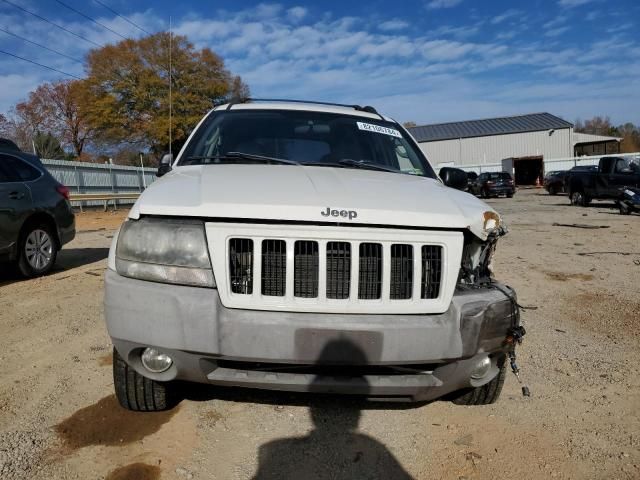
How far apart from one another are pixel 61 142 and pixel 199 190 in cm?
5456

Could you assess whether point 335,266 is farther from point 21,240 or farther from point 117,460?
point 21,240

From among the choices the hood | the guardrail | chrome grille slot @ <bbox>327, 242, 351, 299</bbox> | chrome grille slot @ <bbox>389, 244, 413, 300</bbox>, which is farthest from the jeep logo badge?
the guardrail

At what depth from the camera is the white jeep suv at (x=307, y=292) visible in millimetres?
2205

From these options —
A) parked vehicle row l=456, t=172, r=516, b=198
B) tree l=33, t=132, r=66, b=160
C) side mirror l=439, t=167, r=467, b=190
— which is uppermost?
tree l=33, t=132, r=66, b=160

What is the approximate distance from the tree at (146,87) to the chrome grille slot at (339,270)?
37571 mm

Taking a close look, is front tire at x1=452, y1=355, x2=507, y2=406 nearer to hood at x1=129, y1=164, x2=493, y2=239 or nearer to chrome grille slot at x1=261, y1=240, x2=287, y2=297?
hood at x1=129, y1=164, x2=493, y2=239

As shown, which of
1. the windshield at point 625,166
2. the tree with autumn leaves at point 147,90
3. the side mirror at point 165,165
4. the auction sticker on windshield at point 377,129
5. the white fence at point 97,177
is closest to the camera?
the side mirror at point 165,165

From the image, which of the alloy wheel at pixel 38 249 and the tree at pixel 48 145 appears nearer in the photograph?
the alloy wheel at pixel 38 249

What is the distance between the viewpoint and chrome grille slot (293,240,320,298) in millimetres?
2277

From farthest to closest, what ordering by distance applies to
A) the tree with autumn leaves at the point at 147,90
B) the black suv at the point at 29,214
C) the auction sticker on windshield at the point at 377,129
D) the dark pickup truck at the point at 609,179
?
the tree with autumn leaves at the point at 147,90 → the dark pickup truck at the point at 609,179 → the black suv at the point at 29,214 → the auction sticker on windshield at the point at 377,129

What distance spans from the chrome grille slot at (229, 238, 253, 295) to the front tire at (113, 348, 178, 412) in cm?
73

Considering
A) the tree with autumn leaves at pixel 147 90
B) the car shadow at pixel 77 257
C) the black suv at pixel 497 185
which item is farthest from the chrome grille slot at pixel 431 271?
the tree with autumn leaves at pixel 147 90

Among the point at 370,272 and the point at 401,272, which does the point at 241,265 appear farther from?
the point at 401,272

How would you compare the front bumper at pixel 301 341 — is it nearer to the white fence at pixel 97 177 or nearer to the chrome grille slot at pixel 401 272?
the chrome grille slot at pixel 401 272
